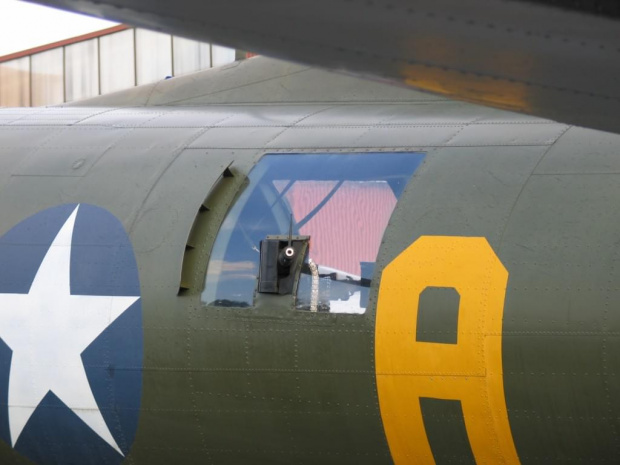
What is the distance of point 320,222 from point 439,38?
508cm

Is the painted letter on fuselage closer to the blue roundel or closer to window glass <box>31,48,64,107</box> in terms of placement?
the blue roundel

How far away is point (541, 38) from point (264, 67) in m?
7.86

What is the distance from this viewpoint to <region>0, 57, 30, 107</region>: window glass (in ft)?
136

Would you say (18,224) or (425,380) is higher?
(18,224)

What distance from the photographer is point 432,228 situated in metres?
9.19

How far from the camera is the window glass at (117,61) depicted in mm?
40156

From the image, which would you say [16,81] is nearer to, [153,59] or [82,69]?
[82,69]

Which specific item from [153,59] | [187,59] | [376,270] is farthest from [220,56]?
[376,270]

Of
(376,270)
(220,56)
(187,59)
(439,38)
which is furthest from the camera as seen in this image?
(187,59)

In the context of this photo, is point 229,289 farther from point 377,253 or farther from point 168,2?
point 168,2

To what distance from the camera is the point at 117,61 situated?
40.4 metres

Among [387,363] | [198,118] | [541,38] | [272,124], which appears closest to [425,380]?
[387,363]

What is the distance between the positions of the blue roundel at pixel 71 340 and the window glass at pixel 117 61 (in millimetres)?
30364

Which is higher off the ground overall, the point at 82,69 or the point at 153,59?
the point at 153,59
